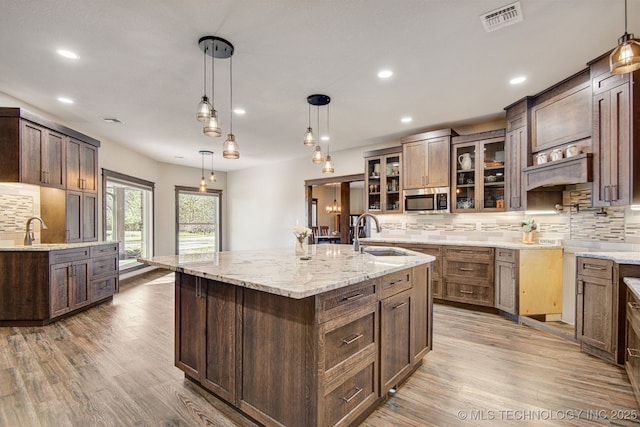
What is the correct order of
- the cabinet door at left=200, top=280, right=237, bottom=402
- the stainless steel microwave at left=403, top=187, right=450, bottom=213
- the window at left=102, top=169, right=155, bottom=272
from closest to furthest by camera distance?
the cabinet door at left=200, top=280, right=237, bottom=402, the stainless steel microwave at left=403, top=187, right=450, bottom=213, the window at left=102, top=169, right=155, bottom=272

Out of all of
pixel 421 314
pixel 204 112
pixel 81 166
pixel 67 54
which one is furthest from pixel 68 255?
pixel 421 314

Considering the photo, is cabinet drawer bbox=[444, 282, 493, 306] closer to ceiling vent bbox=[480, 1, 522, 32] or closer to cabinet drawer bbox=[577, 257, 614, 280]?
cabinet drawer bbox=[577, 257, 614, 280]

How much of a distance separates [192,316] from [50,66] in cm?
279

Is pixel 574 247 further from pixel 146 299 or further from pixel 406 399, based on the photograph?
pixel 146 299

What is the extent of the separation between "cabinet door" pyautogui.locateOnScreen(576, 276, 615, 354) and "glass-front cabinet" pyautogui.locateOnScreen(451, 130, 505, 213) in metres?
1.56

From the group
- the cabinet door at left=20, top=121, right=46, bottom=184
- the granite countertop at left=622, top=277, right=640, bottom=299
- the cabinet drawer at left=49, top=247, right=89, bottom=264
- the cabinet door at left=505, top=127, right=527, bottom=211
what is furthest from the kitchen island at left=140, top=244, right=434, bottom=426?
the cabinet door at left=20, top=121, right=46, bottom=184

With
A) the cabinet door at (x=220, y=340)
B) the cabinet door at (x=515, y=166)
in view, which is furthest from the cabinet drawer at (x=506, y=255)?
the cabinet door at (x=220, y=340)

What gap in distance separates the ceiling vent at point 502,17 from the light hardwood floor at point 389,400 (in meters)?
2.71

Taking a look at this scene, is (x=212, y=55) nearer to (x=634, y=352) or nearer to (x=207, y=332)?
(x=207, y=332)

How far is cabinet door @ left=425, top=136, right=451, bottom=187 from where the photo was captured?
4531mm

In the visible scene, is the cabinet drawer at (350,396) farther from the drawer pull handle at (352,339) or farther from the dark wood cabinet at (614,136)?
the dark wood cabinet at (614,136)

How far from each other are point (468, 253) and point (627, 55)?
281cm

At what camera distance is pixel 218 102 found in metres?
3.71

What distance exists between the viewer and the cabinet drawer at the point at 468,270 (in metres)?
3.97
